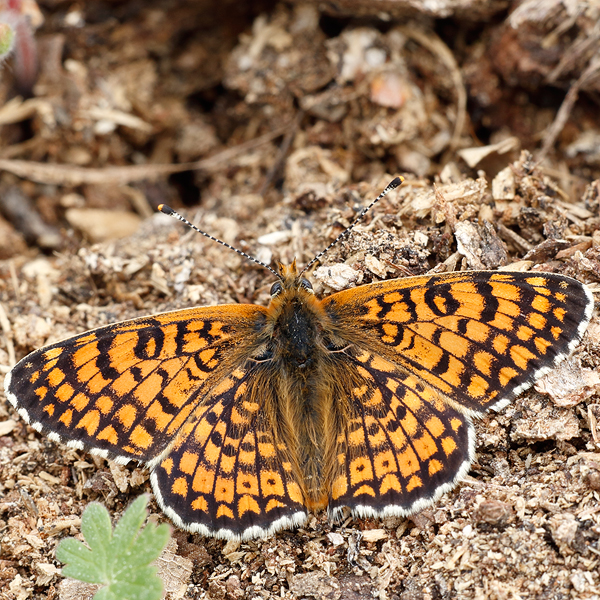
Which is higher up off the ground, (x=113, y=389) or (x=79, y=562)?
(x=113, y=389)

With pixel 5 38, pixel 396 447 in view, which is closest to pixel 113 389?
pixel 396 447

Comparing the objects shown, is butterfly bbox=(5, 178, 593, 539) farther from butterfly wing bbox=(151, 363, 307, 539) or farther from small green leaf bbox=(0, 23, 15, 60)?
small green leaf bbox=(0, 23, 15, 60)

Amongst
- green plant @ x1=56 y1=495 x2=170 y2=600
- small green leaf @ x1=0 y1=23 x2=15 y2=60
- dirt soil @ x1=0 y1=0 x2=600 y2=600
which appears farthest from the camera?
small green leaf @ x1=0 y1=23 x2=15 y2=60

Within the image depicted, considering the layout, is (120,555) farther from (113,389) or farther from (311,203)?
(311,203)

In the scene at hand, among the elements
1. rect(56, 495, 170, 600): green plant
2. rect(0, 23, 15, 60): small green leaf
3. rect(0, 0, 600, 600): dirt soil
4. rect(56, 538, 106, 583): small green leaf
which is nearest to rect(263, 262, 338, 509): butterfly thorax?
rect(0, 0, 600, 600): dirt soil

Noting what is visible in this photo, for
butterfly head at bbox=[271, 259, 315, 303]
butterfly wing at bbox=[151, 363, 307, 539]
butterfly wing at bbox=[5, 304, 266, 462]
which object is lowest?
butterfly wing at bbox=[151, 363, 307, 539]

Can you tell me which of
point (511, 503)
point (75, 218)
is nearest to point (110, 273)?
point (75, 218)
